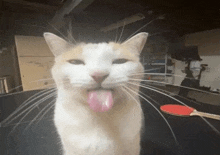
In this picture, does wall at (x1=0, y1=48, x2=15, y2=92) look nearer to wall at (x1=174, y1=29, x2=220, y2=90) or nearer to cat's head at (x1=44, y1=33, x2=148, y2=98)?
cat's head at (x1=44, y1=33, x2=148, y2=98)

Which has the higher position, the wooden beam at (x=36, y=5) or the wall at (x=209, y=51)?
the wooden beam at (x=36, y=5)

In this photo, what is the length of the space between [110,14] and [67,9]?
129 mm

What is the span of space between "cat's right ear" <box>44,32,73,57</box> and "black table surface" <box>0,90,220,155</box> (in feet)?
0.73

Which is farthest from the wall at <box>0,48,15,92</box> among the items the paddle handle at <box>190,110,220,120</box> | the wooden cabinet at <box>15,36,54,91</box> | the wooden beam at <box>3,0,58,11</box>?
the paddle handle at <box>190,110,220,120</box>

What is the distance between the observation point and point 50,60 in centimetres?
42

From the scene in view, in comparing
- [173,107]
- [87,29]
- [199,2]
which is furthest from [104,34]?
[173,107]

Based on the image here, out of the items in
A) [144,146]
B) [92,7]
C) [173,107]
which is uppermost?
[92,7]

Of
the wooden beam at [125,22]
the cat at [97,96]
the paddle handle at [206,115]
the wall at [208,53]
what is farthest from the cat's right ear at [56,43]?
the paddle handle at [206,115]

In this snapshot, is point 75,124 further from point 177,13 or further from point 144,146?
point 177,13

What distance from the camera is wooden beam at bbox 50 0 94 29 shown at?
373 millimetres

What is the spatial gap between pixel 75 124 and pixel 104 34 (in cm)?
30

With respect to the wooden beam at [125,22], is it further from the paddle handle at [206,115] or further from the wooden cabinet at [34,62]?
the paddle handle at [206,115]

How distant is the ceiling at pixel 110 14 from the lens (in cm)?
40

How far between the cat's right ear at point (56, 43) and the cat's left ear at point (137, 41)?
17cm
